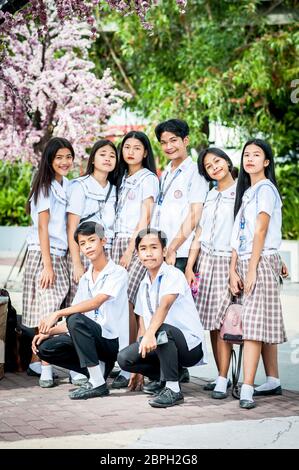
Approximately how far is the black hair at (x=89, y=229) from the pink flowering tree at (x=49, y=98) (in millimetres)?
5421

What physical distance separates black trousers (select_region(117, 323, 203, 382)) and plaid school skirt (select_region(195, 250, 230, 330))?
276 mm

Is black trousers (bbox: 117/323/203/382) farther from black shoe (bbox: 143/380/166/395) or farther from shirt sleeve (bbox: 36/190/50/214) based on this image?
shirt sleeve (bbox: 36/190/50/214)

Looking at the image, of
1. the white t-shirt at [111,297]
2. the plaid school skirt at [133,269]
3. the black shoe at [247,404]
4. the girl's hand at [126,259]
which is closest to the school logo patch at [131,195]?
the plaid school skirt at [133,269]

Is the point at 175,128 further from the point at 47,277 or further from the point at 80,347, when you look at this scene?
the point at 80,347

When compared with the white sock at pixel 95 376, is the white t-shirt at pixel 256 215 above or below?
above

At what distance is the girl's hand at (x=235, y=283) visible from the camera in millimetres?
6227

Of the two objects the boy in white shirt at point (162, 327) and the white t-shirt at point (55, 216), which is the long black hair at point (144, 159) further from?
the boy in white shirt at point (162, 327)

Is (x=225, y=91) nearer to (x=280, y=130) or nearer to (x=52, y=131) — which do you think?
(x=280, y=130)

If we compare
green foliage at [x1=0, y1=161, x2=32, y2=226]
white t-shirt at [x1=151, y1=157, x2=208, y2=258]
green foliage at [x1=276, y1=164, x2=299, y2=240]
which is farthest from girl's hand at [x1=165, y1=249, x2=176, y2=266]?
green foliage at [x1=0, y1=161, x2=32, y2=226]

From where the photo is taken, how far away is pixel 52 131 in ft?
40.7

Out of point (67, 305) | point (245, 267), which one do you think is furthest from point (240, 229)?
point (67, 305)

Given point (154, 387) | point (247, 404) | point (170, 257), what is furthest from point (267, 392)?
point (170, 257)

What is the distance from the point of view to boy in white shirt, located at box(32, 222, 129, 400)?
6137mm

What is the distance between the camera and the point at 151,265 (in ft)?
20.4
